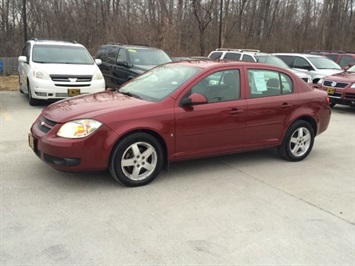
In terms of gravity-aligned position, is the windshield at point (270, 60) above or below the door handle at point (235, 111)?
above

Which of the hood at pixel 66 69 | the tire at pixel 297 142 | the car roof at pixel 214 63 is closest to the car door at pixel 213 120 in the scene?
the car roof at pixel 214 63

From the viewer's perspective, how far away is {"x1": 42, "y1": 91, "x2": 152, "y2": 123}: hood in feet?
15.3

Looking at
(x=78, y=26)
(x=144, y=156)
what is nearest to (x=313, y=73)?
(x=144, y=156)

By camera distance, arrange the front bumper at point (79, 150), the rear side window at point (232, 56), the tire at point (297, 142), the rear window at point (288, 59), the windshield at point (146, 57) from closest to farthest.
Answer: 1. the front bumper at point (79, 150)
2. the tire at point (297, 142)
3. the windshield at point (146, 57)
4. the rear side window at point (232, 56)
5. the rear window at point (288, 59)

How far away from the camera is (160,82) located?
5.54m

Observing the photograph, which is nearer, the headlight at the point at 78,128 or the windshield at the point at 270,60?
the headlight at the point at 78,128

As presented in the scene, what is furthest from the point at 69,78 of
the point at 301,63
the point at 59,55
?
the point at 301,63

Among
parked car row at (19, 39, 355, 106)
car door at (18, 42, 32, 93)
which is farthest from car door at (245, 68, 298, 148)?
car door at (18, 42, 32, 93)

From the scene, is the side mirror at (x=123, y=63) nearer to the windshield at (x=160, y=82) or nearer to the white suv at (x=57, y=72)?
the white suv at (x=57, y=72)

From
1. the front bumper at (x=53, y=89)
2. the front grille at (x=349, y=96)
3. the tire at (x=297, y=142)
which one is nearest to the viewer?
the tire at (x=297, y=142)

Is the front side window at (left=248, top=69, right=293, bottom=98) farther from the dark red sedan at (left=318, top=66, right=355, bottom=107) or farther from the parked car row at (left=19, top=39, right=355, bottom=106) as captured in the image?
the dark red sedan at (left=318, top=66, right=355, bottom=107)

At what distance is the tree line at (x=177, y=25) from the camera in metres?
27.2

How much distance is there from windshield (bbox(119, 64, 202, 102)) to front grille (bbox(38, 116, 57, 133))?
1.18 m

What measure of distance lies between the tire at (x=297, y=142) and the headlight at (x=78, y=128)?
3.05 meters
